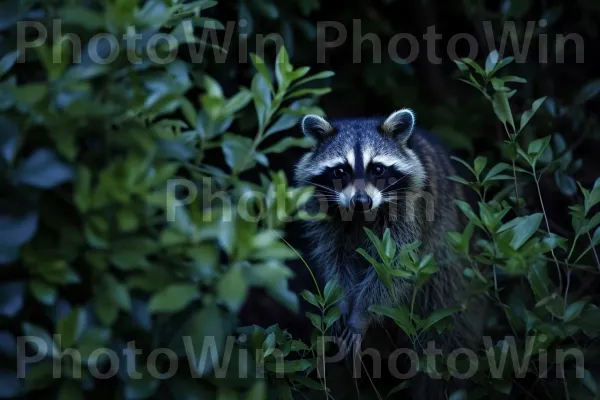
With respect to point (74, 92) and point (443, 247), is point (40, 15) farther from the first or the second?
point (443, 247)

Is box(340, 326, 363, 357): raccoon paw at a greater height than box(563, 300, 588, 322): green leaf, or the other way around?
box(563, 300, 588, 322): green leaf

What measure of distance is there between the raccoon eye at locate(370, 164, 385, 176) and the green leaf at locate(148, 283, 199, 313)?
2.05 m

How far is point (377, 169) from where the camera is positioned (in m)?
4.14

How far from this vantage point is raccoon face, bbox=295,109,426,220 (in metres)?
4.06

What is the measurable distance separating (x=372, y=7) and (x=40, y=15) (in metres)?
3.88

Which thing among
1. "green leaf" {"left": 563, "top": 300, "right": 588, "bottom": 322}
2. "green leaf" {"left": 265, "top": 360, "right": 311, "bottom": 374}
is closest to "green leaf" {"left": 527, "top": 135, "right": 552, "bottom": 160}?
"green leaf" {"left": 563, "top": 300, "right": 588, "bottom": 322}

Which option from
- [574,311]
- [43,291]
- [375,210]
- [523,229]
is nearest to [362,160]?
[375,210]

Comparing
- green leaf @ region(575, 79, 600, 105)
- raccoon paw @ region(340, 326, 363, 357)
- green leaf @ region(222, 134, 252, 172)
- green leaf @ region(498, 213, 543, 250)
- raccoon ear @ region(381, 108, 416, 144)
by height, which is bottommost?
raccoon paw @ region(340, 326, 363, 357)

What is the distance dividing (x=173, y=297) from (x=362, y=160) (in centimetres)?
206

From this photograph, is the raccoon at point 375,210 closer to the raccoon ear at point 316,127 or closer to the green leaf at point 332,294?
the raccoon ear at point 316,127

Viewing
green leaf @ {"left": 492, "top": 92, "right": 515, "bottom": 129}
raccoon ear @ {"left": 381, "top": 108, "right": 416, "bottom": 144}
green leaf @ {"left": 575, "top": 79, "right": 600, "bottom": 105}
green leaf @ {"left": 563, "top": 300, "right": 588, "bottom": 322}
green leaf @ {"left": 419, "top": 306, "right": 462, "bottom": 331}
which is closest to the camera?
green leaf @ {"left": 563, "top": 300, "right": 588, "bottom": 322}

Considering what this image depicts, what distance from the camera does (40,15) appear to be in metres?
2.41

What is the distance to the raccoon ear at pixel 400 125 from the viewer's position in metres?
4.26

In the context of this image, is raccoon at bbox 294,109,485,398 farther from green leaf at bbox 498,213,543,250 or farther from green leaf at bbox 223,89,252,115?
green leaf at bbox 223,89,252,115
